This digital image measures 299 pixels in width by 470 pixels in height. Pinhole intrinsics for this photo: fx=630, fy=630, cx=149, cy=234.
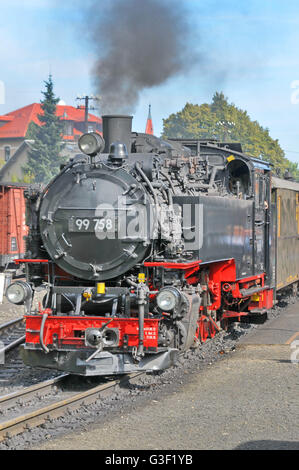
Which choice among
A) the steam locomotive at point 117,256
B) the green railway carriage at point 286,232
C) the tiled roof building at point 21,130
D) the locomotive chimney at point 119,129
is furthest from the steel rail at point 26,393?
the tiled roof building at point 21,130

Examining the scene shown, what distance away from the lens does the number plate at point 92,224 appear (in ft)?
24.5

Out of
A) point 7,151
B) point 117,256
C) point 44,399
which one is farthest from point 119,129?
point 7,151

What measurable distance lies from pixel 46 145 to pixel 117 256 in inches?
1934

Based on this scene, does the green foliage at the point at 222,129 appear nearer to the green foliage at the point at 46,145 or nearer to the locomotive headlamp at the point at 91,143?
the green foliage at the point at 46,145

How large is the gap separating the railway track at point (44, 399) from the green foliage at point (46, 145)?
46267 millimetres

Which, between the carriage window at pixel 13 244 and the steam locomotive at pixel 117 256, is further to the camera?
the carriage window at pixel 13 244

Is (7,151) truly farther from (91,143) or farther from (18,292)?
(91,143)

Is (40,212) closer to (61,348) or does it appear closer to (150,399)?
(61,348)

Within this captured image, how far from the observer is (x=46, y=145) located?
55156 mm

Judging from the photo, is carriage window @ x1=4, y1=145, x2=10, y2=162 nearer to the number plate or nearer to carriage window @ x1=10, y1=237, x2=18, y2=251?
carriage window @ x1=10, y1=237, x2=18, y2=251

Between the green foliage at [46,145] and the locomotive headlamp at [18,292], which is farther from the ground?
the green foliage at [46,145]

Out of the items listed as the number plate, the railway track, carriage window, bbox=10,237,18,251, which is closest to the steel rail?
the railway track
